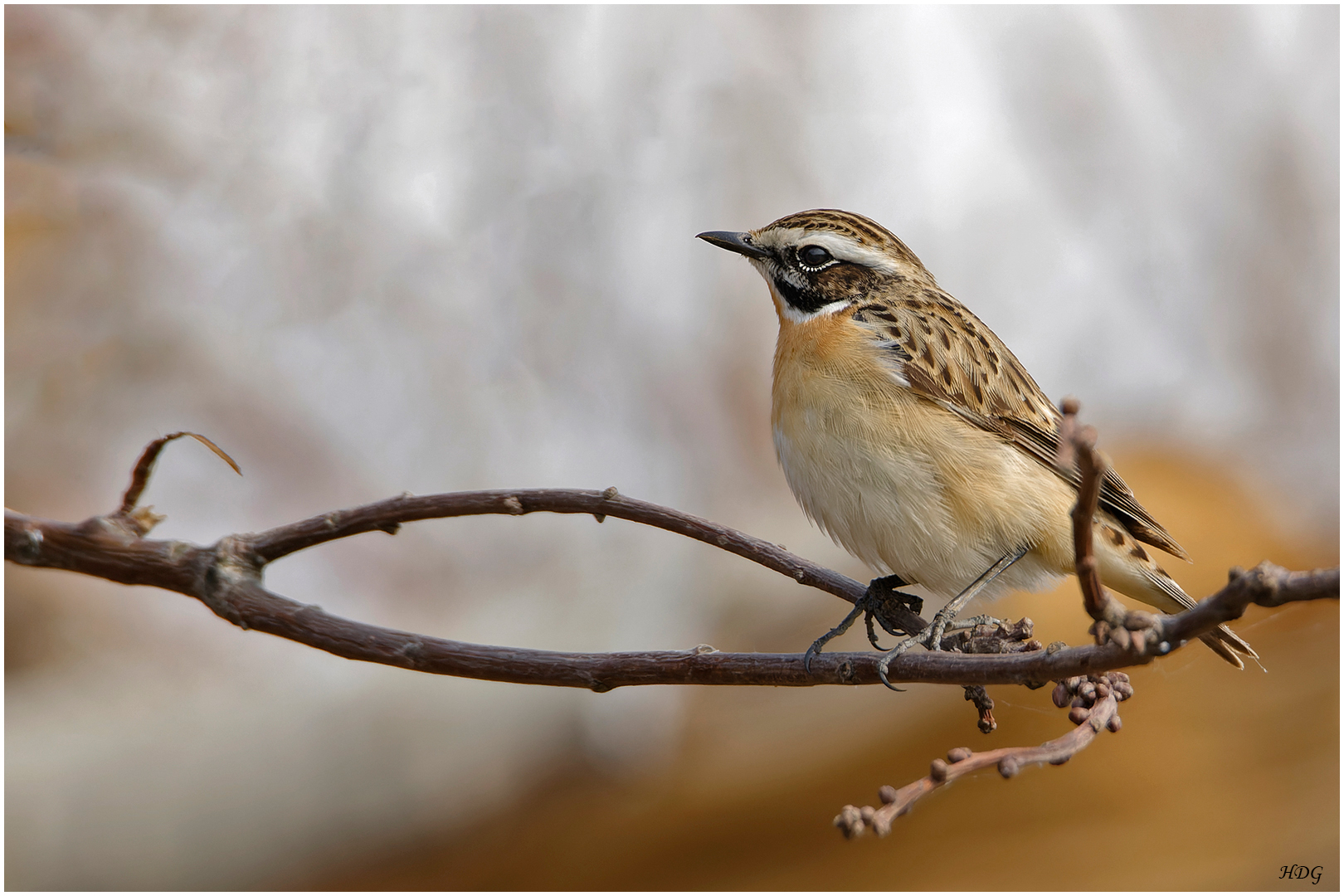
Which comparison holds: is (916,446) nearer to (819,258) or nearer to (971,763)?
(819,258)

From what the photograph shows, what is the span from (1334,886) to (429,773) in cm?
279

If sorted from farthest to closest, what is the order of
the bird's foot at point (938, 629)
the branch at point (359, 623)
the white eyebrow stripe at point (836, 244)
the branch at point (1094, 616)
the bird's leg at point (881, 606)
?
the white eyebrow stripe at point (836, 244) < the bird's leg at point (881, 606) < the bird's foot at point (938, 629) < the branch at point (359, 623) < the branch at point (1094, 616)

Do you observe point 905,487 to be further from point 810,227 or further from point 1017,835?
point 1017,835

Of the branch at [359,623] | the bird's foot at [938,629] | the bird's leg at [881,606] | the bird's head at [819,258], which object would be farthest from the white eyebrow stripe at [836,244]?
the branch at [359,623]

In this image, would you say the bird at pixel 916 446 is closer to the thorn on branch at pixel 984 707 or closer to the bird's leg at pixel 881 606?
the bird's leg at pixel 881 606

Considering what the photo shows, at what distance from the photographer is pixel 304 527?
1034mm

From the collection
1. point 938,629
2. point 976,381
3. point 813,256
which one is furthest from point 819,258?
point 938,629

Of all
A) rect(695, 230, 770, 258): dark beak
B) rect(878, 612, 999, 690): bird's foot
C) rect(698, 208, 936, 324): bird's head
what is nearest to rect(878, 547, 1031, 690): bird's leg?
rect(878, 612, 999, 690): bird's foot

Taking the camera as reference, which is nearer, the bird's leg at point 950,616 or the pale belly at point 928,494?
the bird's leg at point 950,616

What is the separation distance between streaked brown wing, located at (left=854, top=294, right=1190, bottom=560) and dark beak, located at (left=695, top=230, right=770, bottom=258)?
23 centimetres

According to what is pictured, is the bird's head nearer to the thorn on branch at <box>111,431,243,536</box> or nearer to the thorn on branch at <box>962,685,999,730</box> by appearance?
the thorn on branch at <box>962,685,999,730</box>

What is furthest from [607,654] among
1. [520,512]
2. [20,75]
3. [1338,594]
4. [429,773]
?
[20,75]

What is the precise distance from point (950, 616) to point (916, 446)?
0.31 metres

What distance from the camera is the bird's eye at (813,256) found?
6.21 ft
